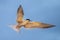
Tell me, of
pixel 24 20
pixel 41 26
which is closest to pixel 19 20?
pixel 24 20

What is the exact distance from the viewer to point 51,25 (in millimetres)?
17438

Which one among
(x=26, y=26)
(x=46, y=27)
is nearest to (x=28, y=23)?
(x=26, y=26)

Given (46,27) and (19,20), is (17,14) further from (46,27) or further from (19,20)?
(46,27)

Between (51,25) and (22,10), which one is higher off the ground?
(22,10)

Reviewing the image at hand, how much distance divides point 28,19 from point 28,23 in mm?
250

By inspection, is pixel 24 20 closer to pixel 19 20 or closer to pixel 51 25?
pixel 19 20

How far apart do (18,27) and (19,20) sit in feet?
1.70

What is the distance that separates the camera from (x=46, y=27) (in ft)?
57.0

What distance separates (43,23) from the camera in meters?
18.0

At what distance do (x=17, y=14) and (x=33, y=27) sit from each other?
4.20 feet

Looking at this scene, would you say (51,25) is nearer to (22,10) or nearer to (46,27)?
(46,27)

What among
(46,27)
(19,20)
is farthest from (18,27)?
(46,27)

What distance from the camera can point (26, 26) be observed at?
59.9ft

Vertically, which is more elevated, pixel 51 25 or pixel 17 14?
pixel 17 14
